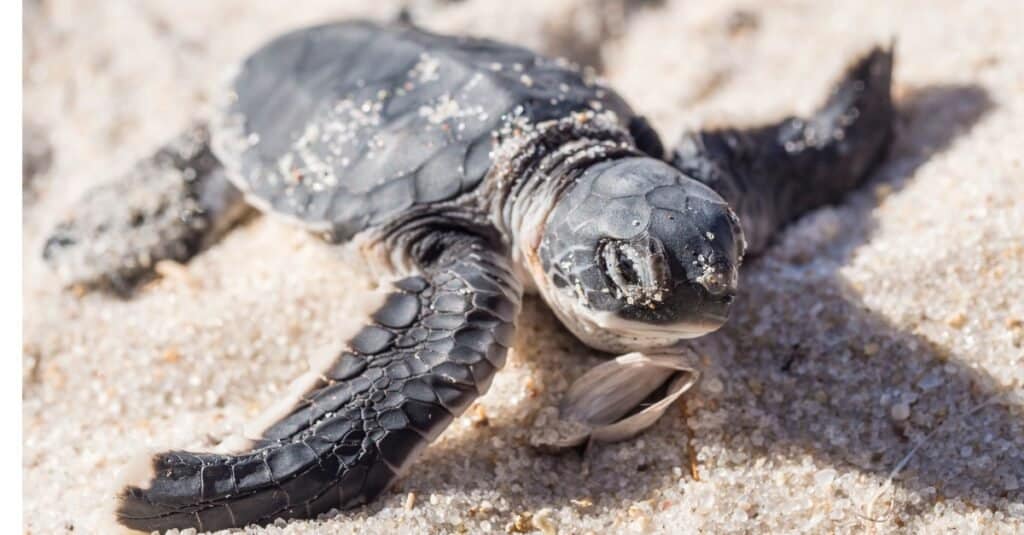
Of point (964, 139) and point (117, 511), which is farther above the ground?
point (117, 511)

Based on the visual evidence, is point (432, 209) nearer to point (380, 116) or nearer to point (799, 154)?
point (380, 116)

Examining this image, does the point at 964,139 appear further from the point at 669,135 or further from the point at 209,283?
the point at 209,283

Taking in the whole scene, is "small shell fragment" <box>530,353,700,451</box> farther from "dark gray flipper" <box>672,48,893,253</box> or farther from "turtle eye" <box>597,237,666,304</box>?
"dark gray flipper" <box>672,48,893,253</box>

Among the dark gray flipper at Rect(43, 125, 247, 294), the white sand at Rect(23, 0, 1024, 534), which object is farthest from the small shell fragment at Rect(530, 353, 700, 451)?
the dark gray flipper at Rect(43, 125, 247, 294)

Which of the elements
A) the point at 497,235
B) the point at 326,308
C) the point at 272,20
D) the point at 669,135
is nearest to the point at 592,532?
the point at 497,235

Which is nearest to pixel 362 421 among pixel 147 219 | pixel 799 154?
pixel 147 219

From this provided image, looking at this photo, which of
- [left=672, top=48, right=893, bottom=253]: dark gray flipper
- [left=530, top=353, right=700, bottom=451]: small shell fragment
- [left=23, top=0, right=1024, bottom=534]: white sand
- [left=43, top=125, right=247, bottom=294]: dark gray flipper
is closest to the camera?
[left=23, top=0, right=1024, bottom=534]: white sand

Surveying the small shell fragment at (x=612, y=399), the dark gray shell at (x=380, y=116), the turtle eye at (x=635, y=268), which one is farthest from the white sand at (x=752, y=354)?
the turtle eye at (x=635, y=268)

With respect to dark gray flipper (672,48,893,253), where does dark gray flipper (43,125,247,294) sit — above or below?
above
